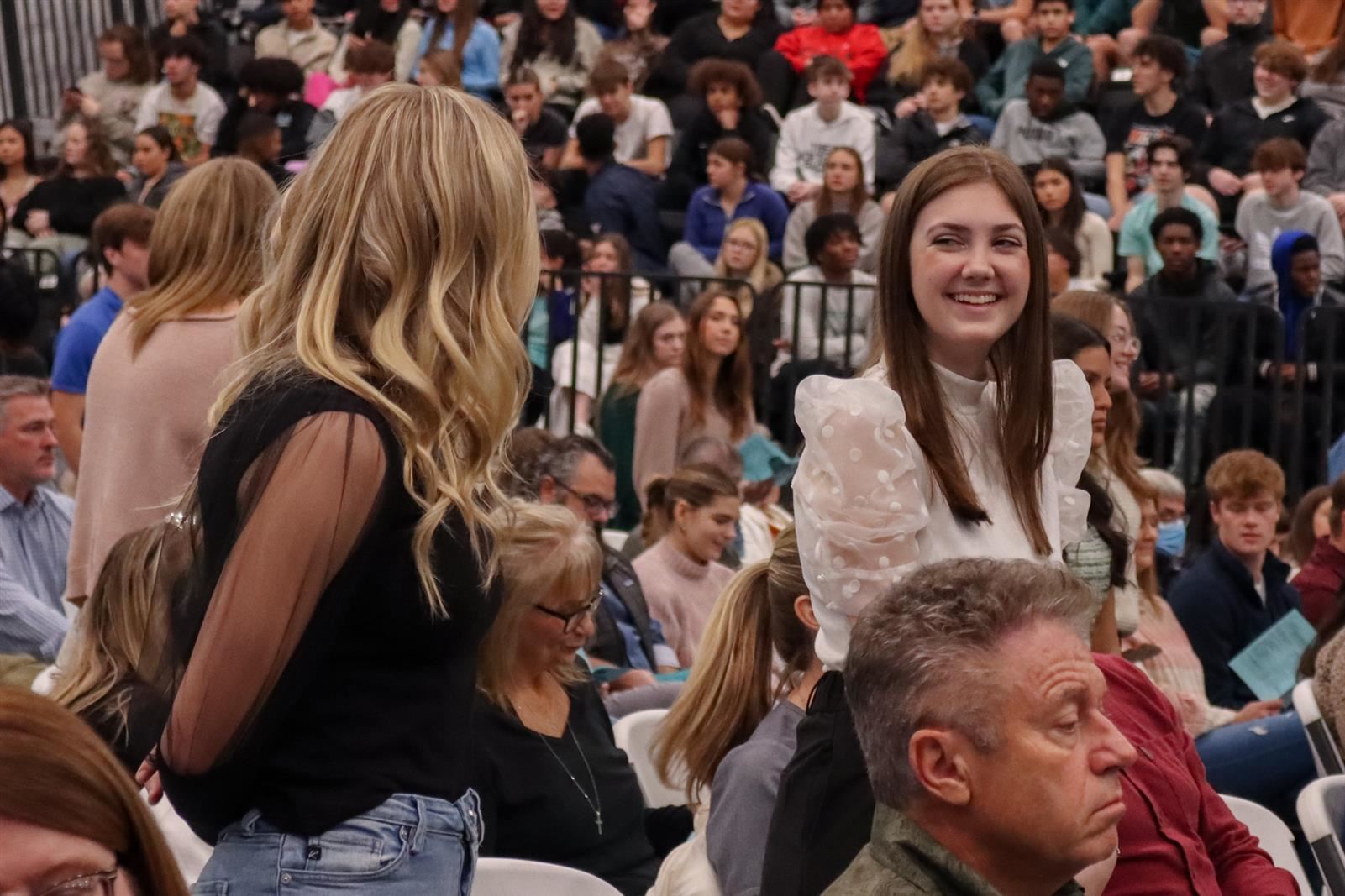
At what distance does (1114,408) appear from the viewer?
462 centimetres

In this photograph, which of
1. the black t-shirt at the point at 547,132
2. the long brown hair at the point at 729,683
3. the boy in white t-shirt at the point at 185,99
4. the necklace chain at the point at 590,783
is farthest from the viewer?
the boy in white t-shirt at the point at 185,99

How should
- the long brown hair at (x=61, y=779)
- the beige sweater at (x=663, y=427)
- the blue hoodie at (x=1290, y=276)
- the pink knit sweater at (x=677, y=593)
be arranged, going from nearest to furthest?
the long brown hair at (x=61, y=779) < the pink knit sweater at (x=677, y=593) < the beige sweater at (x=663, y=427) < the blue hoodie at (x=1290, y=276)

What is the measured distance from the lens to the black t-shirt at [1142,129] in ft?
36.3

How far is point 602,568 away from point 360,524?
98.3 inches

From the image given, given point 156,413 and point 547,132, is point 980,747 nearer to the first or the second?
point 156,413

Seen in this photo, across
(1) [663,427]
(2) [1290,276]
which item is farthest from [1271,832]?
(2) [1290,276]

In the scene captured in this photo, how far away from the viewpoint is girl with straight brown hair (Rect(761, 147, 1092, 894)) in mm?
2342

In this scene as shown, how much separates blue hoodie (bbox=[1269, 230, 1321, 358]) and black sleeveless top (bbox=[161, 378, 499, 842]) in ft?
23.8

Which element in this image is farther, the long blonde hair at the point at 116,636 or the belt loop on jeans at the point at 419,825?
the long blonde hair at the point at 116,636

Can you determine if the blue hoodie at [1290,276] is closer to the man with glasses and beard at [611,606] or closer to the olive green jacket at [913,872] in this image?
the man with glasses and beard at [611,606]

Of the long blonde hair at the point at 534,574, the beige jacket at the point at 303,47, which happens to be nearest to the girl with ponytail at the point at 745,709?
the long blonde hair at the point at 534,574

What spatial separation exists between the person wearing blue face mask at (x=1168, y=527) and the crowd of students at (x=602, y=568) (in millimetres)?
23

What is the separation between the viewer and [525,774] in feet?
12.4

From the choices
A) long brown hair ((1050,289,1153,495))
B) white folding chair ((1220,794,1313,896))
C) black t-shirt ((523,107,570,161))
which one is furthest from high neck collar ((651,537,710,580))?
black t-shirt ((523,107,570,161))
